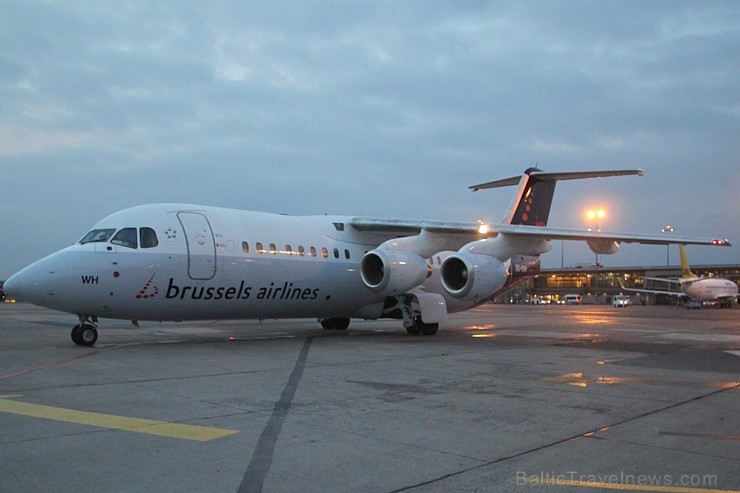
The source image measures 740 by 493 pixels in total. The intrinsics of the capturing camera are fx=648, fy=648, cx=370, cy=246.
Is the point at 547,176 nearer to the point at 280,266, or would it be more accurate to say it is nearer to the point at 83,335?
the point at 280,266

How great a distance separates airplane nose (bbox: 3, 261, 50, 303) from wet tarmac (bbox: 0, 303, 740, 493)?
109 centimetres

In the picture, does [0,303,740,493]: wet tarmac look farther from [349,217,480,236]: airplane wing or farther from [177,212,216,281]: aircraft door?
[349,217,480,236]: airplane wing

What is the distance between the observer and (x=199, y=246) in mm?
14219

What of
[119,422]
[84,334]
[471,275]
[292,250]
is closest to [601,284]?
[471,275]

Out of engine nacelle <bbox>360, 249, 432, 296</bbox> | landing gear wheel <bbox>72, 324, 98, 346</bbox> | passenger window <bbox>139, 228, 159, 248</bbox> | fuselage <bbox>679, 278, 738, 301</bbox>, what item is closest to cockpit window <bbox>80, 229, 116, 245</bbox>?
passenger window <bbox>139, 228, 159, 248</bbox>

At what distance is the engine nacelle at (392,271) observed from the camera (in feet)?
53.9

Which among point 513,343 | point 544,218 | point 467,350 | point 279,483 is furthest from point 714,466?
point 544,218

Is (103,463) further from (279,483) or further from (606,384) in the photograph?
(606,384)

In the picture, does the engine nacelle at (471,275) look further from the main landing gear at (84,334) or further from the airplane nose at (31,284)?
the airplane nose at (31,284)

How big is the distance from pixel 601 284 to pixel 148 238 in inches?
4322

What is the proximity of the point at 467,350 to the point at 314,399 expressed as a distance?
6.91 meters

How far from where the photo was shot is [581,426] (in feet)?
20.6

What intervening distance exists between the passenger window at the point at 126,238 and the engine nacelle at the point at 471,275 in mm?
7908

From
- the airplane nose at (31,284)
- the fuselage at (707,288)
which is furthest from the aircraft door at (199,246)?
the fuselage at (707,288)
